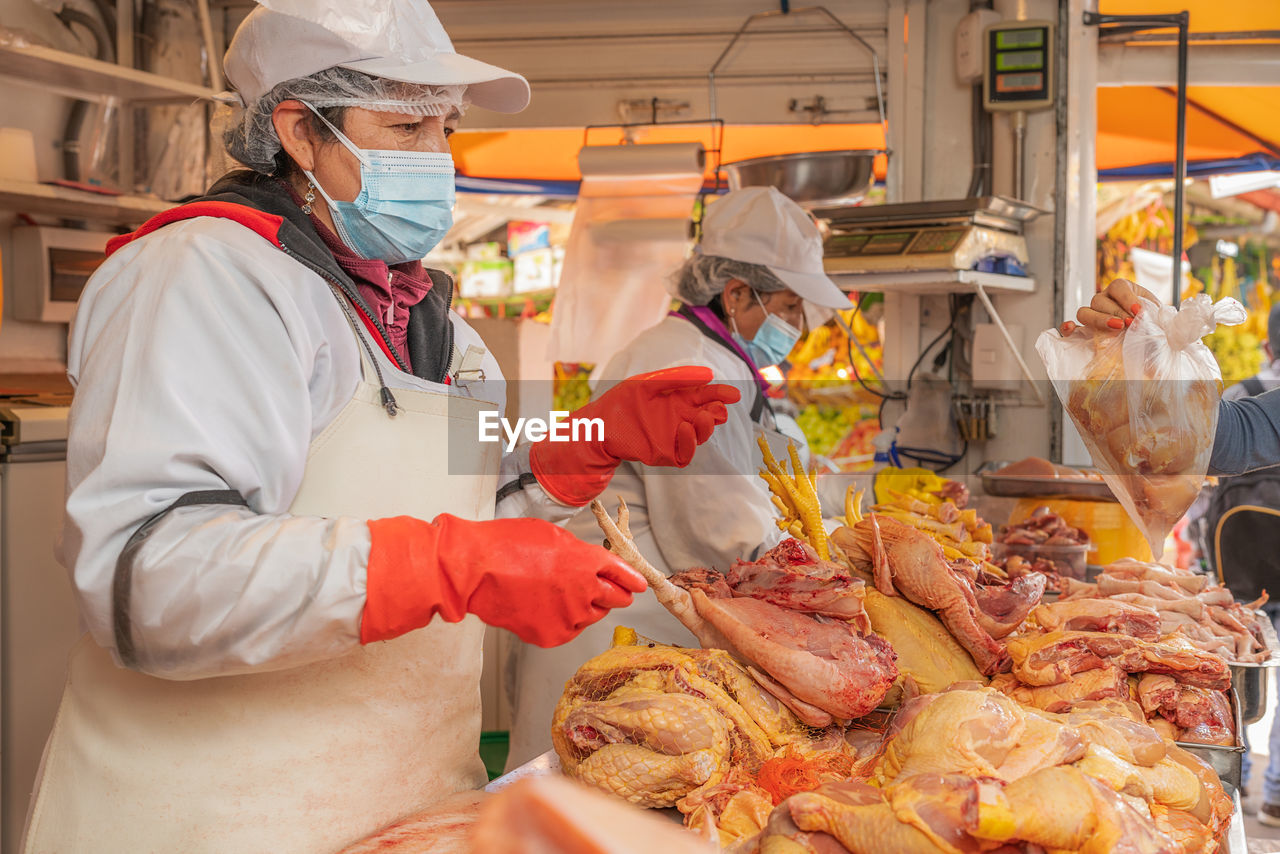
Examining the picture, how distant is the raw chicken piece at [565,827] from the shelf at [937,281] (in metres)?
3.68

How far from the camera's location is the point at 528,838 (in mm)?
852

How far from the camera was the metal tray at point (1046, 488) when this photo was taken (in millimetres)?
3520

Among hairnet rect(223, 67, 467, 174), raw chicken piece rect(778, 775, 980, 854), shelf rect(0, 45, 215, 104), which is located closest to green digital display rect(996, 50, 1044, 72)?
shelf rect(0, 45, 215, 104)

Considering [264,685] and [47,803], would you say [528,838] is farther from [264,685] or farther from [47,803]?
[47,803]

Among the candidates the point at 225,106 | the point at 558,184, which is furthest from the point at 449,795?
the point at 558,184

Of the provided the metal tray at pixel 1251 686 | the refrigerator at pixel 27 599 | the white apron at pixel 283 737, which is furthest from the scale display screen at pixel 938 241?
the refrigerator at pixel 27 599

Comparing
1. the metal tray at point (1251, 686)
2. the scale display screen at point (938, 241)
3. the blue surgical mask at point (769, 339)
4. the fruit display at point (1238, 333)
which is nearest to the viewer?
the metal tray at point (1251, 686)

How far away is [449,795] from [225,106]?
4.48ft

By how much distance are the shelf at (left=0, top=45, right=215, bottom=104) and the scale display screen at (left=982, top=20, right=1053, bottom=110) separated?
3289 mm

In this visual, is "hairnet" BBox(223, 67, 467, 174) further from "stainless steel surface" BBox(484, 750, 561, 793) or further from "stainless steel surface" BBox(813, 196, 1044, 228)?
"stainless steel surface" BBox(813, 196, 1044, 228)

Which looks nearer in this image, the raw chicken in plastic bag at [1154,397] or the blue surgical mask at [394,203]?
the blue surgical mask at [394,203]

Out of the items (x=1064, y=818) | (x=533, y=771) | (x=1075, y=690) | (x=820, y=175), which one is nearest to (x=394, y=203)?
(x=533, y=771)

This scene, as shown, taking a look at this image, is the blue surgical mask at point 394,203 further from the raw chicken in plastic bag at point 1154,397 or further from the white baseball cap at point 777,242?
the white baseball cap at point 777,242

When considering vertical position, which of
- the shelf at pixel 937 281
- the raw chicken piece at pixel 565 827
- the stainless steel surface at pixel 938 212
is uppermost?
the stainless steel surface at pixel 938 212
